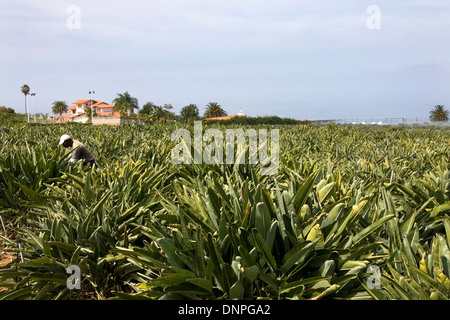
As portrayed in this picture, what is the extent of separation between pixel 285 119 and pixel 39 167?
50400mm

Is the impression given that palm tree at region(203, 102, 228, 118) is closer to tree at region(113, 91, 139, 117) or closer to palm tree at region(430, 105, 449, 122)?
tree at region(113, 91, 139, 117)

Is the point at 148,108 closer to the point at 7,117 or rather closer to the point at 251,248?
the point at 7,117

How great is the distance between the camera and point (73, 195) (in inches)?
131

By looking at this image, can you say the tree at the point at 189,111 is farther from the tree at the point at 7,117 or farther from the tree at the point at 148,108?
the tree at the point at 7,117

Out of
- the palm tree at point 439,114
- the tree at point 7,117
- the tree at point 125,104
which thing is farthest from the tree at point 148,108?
the palm tree at point 439,114

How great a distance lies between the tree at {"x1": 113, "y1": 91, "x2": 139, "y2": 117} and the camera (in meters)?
90.4

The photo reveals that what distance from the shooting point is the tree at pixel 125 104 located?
297 ft

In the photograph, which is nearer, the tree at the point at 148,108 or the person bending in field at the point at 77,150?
the person bending in field at the point at 77,150

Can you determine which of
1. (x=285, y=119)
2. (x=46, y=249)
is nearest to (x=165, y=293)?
(x=46, y=249)

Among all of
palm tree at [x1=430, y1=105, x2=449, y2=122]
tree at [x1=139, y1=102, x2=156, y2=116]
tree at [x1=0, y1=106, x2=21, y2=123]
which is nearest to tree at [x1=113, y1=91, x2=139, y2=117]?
tree at [x1=139, y1=102, x2=156, y2=116]

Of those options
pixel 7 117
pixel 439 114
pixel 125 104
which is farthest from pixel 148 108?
pixel 439 114
